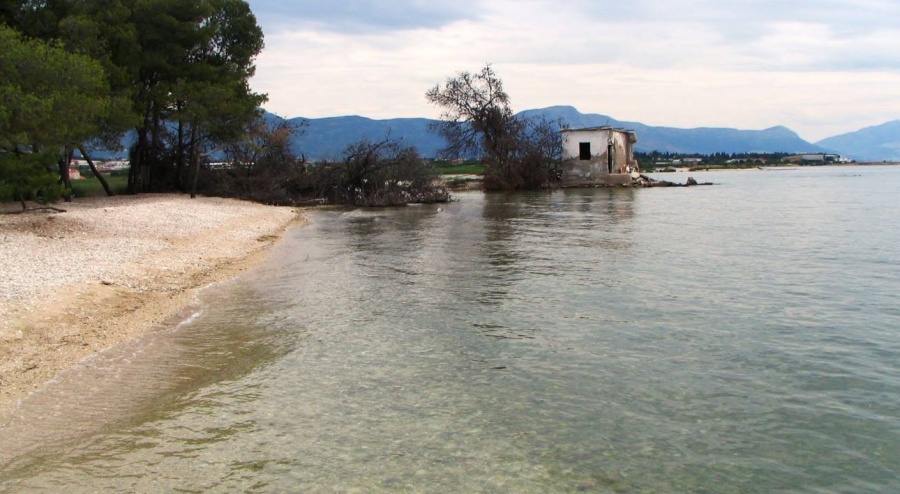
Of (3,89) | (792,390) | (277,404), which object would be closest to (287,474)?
(277,404)

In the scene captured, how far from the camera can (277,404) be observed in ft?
24.4

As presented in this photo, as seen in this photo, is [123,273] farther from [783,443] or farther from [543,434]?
[783,443]

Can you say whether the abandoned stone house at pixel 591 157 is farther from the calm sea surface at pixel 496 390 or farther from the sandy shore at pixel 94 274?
the calm sea surface at pixel 496 390

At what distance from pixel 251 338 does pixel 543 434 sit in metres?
5.21

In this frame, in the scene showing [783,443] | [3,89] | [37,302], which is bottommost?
[783,443]

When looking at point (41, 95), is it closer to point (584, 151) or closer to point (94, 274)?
point (94, 274)

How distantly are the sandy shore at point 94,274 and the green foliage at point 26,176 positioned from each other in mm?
812

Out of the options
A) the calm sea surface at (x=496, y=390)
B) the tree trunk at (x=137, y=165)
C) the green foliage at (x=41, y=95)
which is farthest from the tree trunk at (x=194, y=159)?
the calm sea surface at (x=496, y=390)

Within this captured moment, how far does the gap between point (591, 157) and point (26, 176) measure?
162ft

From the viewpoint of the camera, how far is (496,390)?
789 cm

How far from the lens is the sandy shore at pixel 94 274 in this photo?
8883 mm

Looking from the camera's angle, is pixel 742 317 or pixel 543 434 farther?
pixel 742 317

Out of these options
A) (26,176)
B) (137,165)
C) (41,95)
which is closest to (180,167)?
(137,165)

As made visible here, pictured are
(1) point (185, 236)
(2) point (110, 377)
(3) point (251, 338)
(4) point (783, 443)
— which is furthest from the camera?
(1) point (185, 236)
